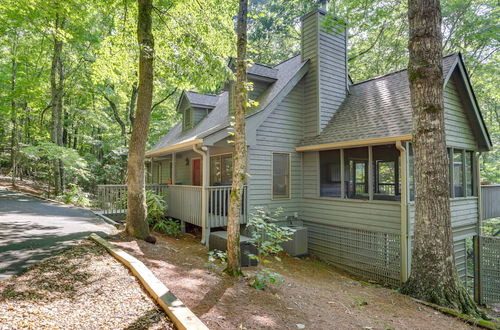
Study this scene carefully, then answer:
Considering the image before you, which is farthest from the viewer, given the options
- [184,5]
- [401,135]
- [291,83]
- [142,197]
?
[291,83]

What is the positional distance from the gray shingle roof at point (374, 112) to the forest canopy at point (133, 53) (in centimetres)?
166

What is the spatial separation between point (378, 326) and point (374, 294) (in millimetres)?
2068

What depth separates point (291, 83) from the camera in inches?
372

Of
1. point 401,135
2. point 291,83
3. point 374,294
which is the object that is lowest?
point 374,294

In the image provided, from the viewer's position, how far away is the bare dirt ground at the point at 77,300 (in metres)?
2.57

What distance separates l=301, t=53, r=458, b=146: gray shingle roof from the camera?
7555 millimetres

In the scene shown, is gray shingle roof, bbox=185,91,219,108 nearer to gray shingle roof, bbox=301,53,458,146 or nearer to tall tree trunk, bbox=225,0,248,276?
gray shingle roof, bbox=301,53,458,146

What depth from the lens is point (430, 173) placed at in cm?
538

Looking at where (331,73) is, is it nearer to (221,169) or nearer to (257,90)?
(257,90)

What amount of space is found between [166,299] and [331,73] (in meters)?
9.44

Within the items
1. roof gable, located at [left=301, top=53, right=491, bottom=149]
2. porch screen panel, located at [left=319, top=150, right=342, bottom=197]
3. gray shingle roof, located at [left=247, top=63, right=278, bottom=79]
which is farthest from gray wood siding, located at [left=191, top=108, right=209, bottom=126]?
porch screen panel, located at [left=319, top=150, right=342, bottom=197]

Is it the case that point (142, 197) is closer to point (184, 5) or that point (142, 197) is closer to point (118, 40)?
point (118, 40)

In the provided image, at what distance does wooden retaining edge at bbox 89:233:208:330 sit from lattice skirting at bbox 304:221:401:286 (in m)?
6.20

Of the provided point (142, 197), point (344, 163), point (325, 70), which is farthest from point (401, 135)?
point (142, 197)
